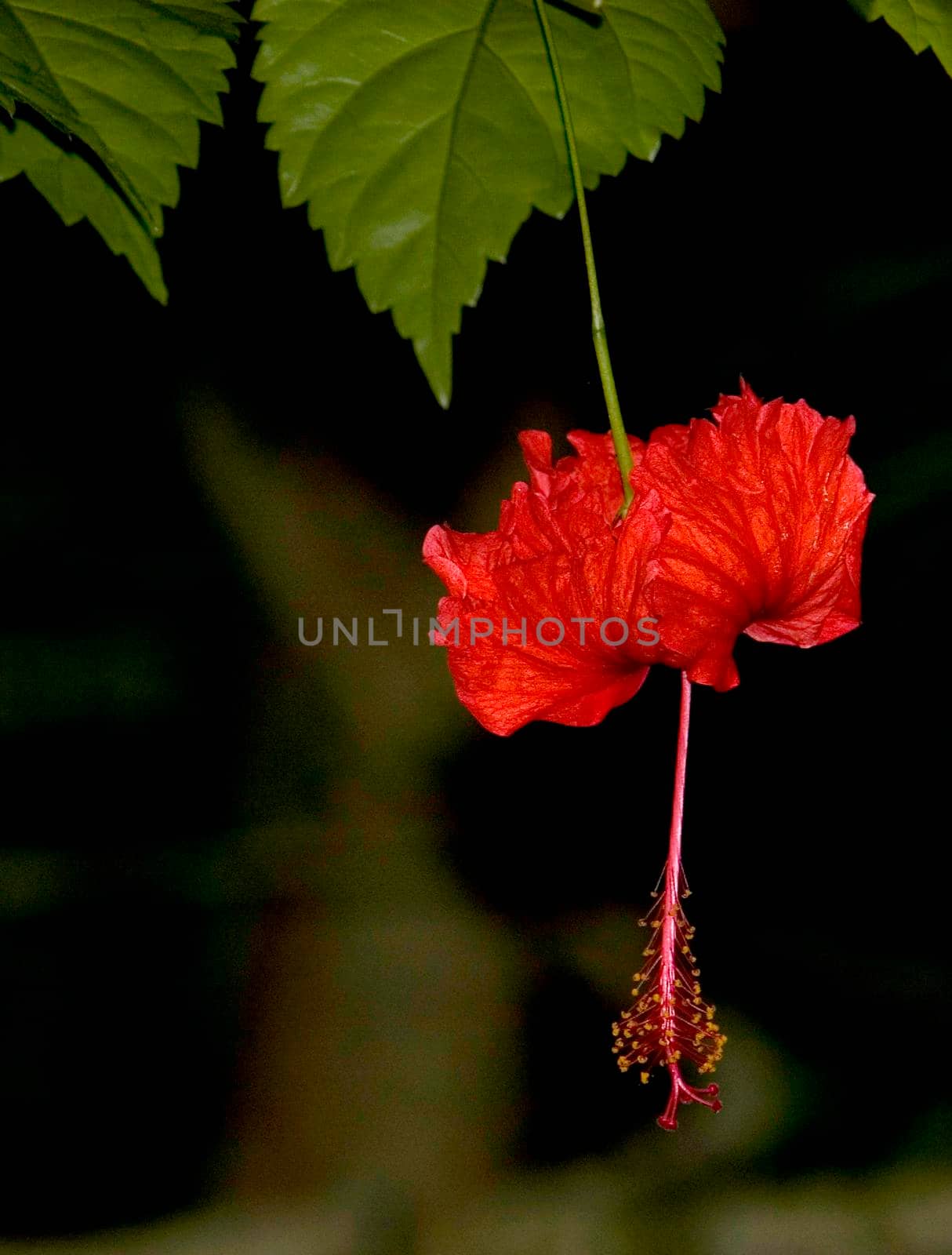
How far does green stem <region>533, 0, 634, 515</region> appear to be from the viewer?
0.67 feet

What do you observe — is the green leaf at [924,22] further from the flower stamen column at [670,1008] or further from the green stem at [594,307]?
the flower stamen column at [670,1008]

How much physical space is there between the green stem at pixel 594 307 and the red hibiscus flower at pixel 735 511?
2cm

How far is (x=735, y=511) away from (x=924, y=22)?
0.11 meters

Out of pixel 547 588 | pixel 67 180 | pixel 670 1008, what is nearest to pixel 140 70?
pixel 67 180

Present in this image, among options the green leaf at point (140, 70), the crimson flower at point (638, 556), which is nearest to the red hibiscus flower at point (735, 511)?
the crimson flower at point (638, 556)

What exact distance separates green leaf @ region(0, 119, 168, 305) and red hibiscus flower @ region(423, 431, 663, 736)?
10 cm

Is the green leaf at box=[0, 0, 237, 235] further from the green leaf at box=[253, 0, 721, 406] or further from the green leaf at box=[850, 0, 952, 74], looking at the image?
the green leaf at box=[850, 0, 952, 74]

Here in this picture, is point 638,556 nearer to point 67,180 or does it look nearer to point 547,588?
point 547,588

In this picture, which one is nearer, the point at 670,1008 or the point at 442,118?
the point at 442,118

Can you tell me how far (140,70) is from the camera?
0.76 ft

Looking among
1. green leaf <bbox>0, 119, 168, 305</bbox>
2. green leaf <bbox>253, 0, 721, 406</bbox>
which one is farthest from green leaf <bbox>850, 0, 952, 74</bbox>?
green leaf <bbox>0, 119, 168, 305</bbox>

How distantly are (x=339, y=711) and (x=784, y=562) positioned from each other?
35.2 inches

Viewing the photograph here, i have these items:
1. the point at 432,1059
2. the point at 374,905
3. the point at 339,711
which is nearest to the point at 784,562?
the point at 339,711

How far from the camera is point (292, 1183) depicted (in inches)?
50.3
